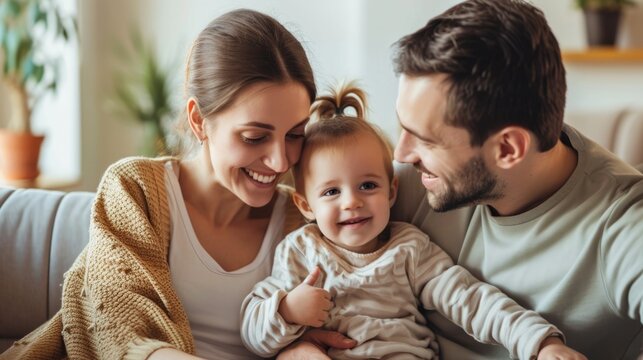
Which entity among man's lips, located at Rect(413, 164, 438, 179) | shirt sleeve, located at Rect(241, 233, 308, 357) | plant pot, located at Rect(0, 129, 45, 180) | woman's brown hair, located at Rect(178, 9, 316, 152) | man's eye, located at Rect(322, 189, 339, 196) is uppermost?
woman's brown hair, located at Rect(178, 9, 316, 152)

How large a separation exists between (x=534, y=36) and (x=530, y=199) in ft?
1.13

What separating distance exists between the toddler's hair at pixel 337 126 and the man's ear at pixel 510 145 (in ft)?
0.97

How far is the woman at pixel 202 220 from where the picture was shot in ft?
5.44

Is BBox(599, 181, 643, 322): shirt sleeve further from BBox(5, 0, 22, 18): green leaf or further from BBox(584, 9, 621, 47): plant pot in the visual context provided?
BBox(5, 0, 22, 18): green leaf

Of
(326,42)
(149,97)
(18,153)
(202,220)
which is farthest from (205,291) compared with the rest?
(326,42)

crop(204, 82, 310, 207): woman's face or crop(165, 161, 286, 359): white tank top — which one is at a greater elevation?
crop(204, 82, 310, 207): woman's face

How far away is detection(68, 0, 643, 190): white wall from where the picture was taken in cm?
440

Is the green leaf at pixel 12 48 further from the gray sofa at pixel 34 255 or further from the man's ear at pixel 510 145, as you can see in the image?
the man's ear at pixel 510 145

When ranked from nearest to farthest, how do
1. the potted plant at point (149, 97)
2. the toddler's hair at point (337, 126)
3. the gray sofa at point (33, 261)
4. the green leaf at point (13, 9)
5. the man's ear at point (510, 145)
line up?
the man's ear at point (510, 145) → the toddler's hair at point (337, 126) → the gray sofa at point (33, 261) → the green leaf at point (13, 9) → the potted plant at point (149, 97)

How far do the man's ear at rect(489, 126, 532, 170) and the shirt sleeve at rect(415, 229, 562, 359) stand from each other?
0.27m

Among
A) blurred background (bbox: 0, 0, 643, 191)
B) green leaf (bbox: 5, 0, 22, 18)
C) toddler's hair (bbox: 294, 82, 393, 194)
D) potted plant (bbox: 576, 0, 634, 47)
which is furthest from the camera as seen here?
blurred background (bbox: 0, 0, 643, 191)

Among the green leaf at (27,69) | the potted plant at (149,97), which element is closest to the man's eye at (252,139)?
the green leaf at (27,69)

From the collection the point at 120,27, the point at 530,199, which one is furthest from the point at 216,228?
the point at 120,27

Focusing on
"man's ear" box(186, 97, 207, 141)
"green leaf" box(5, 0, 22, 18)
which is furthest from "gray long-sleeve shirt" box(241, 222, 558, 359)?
"green leaf" box(5, 0, 22, 18)
